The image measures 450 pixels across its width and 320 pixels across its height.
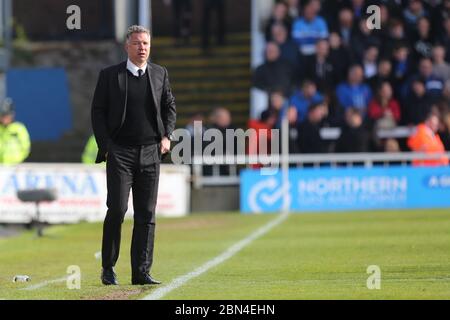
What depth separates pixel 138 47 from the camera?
11000mm

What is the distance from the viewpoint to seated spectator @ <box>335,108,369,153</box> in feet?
83.7

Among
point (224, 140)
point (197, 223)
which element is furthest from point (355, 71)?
point (197, 223)

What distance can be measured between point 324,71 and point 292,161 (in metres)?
2.44

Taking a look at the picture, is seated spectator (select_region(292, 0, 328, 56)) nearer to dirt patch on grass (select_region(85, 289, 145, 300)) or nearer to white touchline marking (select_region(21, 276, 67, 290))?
white touchline marking (select_region(21, 276, 67, 290))

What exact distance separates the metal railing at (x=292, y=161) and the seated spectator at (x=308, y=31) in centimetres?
304

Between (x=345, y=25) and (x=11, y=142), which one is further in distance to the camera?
(x=345, y=25)

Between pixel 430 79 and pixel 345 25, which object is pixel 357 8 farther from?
pixel 430 79

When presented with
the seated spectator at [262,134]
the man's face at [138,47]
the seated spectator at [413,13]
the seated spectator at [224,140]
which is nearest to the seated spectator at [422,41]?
the seated spectator at [413,13]

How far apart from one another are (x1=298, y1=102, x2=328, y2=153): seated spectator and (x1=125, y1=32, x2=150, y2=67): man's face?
47.6 feet

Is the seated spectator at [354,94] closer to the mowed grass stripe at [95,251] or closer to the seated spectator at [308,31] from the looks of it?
the seated spectator at [308,31]

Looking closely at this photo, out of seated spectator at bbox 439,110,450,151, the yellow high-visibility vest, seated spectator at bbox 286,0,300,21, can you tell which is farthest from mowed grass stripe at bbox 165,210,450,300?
seated spectator at bbox 286,0,300,21
